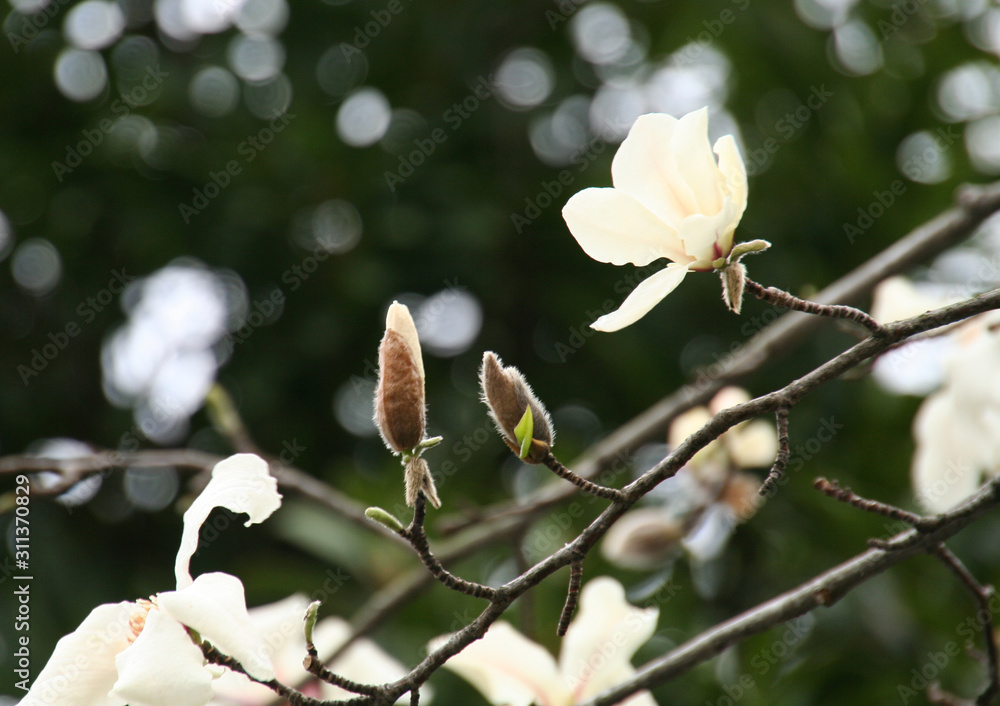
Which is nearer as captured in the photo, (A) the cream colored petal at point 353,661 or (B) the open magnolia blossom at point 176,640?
(B) the open magnolia blossom at point 176,640

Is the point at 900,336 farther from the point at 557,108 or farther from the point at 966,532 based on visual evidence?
the point at 557,108

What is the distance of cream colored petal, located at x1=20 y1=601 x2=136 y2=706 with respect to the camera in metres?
0.60

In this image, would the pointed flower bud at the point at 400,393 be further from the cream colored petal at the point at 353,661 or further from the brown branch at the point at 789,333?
the cream colored petal at the point at 353,661

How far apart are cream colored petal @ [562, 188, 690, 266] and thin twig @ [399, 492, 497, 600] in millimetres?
228

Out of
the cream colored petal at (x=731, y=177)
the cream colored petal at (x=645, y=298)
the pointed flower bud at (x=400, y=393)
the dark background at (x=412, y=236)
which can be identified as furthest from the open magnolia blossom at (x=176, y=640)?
the dark background at (x=412, y=236)

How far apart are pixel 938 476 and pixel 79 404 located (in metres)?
2.03

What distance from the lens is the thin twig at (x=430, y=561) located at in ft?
1.81

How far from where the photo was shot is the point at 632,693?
27.0 inches

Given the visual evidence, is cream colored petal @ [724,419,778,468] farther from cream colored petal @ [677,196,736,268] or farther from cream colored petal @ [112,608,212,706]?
cream colored petal @ [112,608,212,706]

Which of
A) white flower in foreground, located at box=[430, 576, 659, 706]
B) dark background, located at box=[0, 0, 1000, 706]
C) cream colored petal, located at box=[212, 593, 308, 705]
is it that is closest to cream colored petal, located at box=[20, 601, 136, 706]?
cream colored petal, located at box=[212, 593, 308, 705]

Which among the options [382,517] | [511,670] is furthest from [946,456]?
[382,517]

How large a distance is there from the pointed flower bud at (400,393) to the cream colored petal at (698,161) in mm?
230

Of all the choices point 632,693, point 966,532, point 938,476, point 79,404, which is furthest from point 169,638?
point 79,404

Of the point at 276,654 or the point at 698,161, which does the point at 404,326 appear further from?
the point at 276,654
